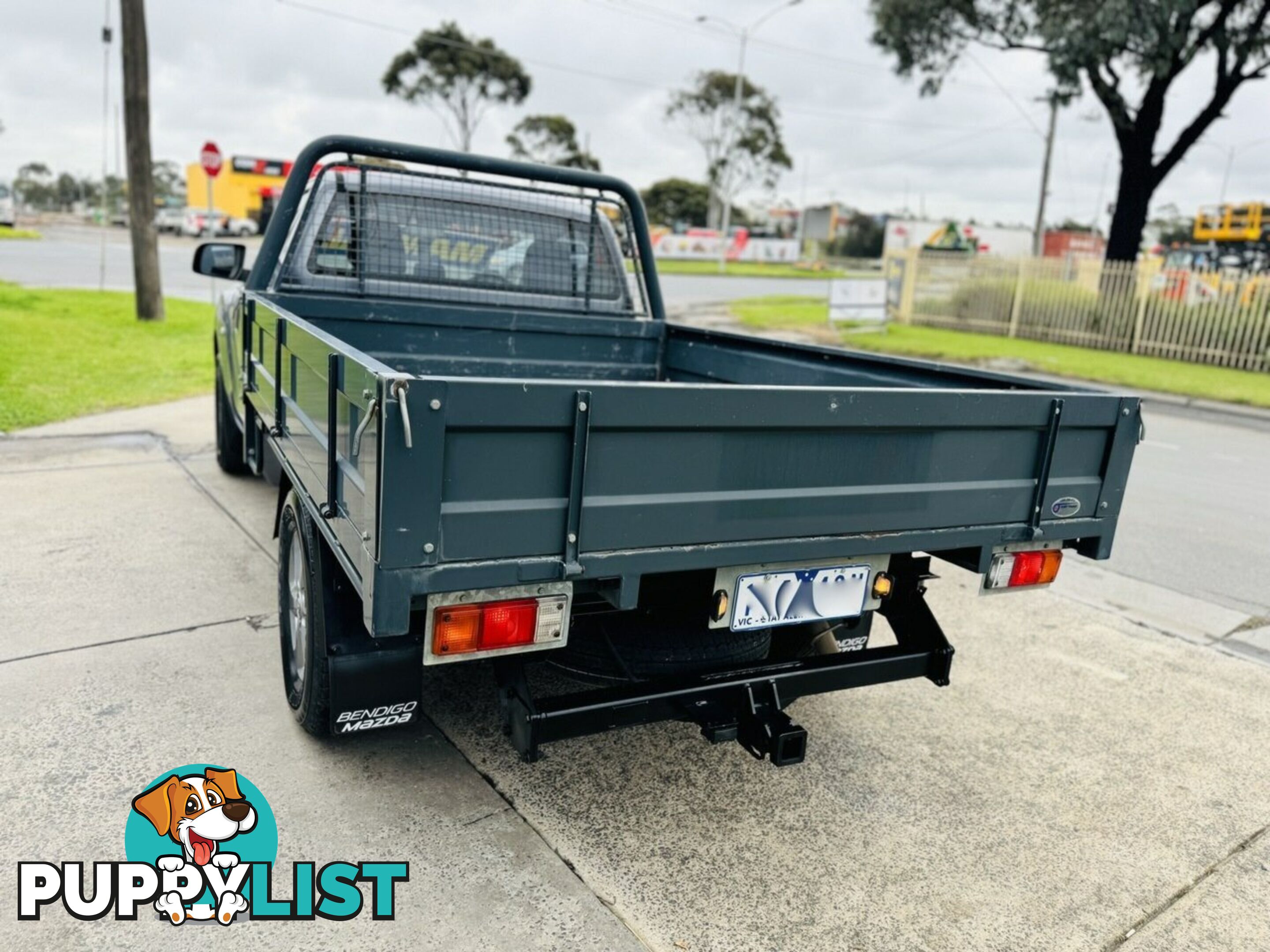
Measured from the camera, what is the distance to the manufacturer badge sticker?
9.92ft

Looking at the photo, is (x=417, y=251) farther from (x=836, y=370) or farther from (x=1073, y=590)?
(x=1073, y=590)

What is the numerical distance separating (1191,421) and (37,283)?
20341 millimetres

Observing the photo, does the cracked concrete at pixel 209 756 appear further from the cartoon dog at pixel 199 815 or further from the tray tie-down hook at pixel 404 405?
the tray tie-down hook at pixel 404 405

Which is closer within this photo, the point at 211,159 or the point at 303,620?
the point at 303,620

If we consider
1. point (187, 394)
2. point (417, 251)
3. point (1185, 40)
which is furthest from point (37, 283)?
point (1185, 40)

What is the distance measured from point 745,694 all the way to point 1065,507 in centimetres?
117

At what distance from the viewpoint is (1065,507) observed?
9.98ft

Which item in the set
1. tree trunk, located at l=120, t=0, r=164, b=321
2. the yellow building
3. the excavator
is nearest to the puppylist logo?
tree trunk, located at l=120, t=0, r=164, b=321

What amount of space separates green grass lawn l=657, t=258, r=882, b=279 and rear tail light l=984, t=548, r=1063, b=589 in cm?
3665

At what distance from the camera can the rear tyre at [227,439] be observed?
6320 millimetres

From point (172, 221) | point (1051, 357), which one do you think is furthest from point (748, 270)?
point (1051, 357)

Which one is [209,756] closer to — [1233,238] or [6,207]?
[1233,238]

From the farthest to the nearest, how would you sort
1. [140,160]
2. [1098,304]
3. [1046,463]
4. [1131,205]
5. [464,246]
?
1. [1131,205]
2. [1098,304]
3. [140,160]
4. [464,246]
5. [1046,463]

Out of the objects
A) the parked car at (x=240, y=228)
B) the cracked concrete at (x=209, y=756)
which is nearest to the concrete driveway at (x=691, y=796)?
the cracked concrete at (x=209, y=756)
